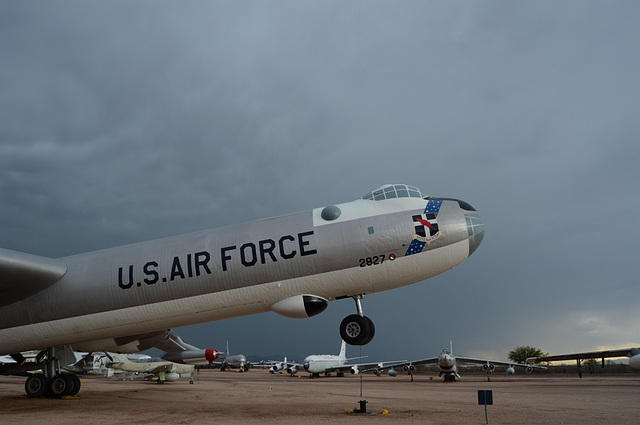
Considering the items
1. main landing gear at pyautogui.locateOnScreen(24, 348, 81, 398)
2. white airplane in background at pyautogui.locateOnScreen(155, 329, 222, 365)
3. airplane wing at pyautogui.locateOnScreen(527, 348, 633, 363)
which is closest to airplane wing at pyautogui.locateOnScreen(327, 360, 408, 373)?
airplane wing at pyautogui.locateOnScreen(527, 348, 633, 363)

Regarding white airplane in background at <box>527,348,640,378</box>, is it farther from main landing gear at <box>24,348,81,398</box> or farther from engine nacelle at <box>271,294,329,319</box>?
main landing gear at <box>24,348,81,398</box>

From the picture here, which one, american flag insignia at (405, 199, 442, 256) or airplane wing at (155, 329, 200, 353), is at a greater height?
american flag insignia at (405, 199, 442, 256)

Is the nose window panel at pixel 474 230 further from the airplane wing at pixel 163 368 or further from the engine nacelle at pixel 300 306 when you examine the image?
the airplane wing at pixel 163 368

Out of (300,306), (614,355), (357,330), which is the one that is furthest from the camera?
(614,355)

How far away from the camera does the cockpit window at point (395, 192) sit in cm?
1490

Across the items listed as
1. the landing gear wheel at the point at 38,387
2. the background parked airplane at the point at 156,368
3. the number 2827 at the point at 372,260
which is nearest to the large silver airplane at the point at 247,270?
the number 2827 at the point at 372,260

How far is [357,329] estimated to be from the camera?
14.2 m

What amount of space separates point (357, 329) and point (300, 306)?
71.4 inches

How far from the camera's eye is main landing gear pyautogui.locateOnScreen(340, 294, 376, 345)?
14.0m

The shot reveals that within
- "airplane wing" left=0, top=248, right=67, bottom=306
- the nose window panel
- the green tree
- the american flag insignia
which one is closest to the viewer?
the american flag insignia

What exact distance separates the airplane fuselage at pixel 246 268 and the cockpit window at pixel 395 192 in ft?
1.02

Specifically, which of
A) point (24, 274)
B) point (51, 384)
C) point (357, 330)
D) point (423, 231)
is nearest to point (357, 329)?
point (357, 330)

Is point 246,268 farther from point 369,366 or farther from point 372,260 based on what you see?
point 369,366

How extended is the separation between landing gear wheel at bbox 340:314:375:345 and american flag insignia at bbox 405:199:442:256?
244cm
